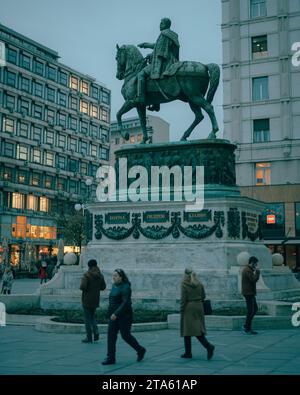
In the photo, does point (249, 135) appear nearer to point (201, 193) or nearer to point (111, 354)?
point (201, 193)

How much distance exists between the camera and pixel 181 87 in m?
21.0

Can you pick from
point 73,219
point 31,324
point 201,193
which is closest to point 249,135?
point 73,219

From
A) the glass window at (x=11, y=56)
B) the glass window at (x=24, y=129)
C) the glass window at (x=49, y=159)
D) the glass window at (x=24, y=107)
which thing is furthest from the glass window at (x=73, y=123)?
the glass window at (x=11, y=56)

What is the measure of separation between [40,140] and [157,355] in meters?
78.0

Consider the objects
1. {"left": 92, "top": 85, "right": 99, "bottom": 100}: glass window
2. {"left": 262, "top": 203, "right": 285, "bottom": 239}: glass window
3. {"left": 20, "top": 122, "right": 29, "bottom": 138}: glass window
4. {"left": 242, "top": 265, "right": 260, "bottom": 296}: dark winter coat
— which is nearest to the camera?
{"left": 242, "top": 265, "right": 260, "bottom": 296}: dark winter coat

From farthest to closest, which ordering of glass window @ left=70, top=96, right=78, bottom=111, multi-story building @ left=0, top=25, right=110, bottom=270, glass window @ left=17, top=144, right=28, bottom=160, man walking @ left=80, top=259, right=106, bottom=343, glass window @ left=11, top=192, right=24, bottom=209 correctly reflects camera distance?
1. glass window @ left=70, top=96, right=78, bottom=111
2. glass window @ left=17, top=144, right=28, bottom=160
3. glass window @ left=11, top=192, right=24, bottom=209
4. multi-story building @ left=0, top=25, right=110, bottom=270
5. man walking @ left=80, top=259, right=106, bottom=343

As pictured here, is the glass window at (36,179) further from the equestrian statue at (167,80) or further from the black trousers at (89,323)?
the black trousers at (89,323)

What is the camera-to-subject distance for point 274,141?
48.2m

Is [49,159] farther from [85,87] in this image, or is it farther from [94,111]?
[85,87]

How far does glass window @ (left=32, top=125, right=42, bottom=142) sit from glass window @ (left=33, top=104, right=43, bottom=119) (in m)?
1.75

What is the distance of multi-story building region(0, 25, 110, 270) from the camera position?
78.8 meters

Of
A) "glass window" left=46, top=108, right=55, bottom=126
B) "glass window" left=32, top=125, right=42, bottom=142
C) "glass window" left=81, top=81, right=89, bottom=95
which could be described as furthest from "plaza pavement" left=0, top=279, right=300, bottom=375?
"glass window" left=81, top=81, right=89, bottom=95

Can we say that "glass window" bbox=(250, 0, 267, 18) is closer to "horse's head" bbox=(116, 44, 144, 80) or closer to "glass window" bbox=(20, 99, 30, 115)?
"horse's head" bbox=(116, 44, 144, 80)

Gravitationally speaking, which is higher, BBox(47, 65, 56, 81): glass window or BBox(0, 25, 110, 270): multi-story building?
BBox(47, 65, 56, 81): glass window
